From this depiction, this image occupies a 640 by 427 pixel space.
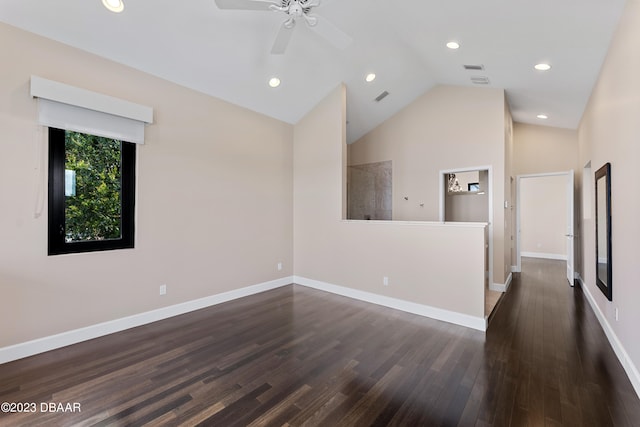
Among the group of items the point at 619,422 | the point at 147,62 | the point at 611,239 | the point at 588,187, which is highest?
the point at 147,62

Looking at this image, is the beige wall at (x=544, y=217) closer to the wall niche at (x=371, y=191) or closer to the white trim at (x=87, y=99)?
the wall niche at (x=371, y=191)

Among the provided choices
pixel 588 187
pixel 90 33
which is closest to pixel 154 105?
pixel 90 33

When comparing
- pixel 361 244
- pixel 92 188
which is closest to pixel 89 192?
pixel 92 188

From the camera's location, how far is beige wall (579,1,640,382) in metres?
2.15

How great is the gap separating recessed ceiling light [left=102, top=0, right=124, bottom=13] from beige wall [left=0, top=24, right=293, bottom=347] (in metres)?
0.60

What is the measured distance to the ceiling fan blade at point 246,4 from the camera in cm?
238

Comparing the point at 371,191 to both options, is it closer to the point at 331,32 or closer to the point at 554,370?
the point at 331,32

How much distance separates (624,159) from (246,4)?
345cm

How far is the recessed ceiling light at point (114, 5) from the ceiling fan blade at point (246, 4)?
1.04m

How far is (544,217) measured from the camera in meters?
8.25

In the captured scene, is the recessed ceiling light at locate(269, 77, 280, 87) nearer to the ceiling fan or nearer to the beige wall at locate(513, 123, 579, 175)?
the ceiling fan

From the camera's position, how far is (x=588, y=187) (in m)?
4.48

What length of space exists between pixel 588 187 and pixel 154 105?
20.8 feet

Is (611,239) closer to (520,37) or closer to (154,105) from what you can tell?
(520,37)
